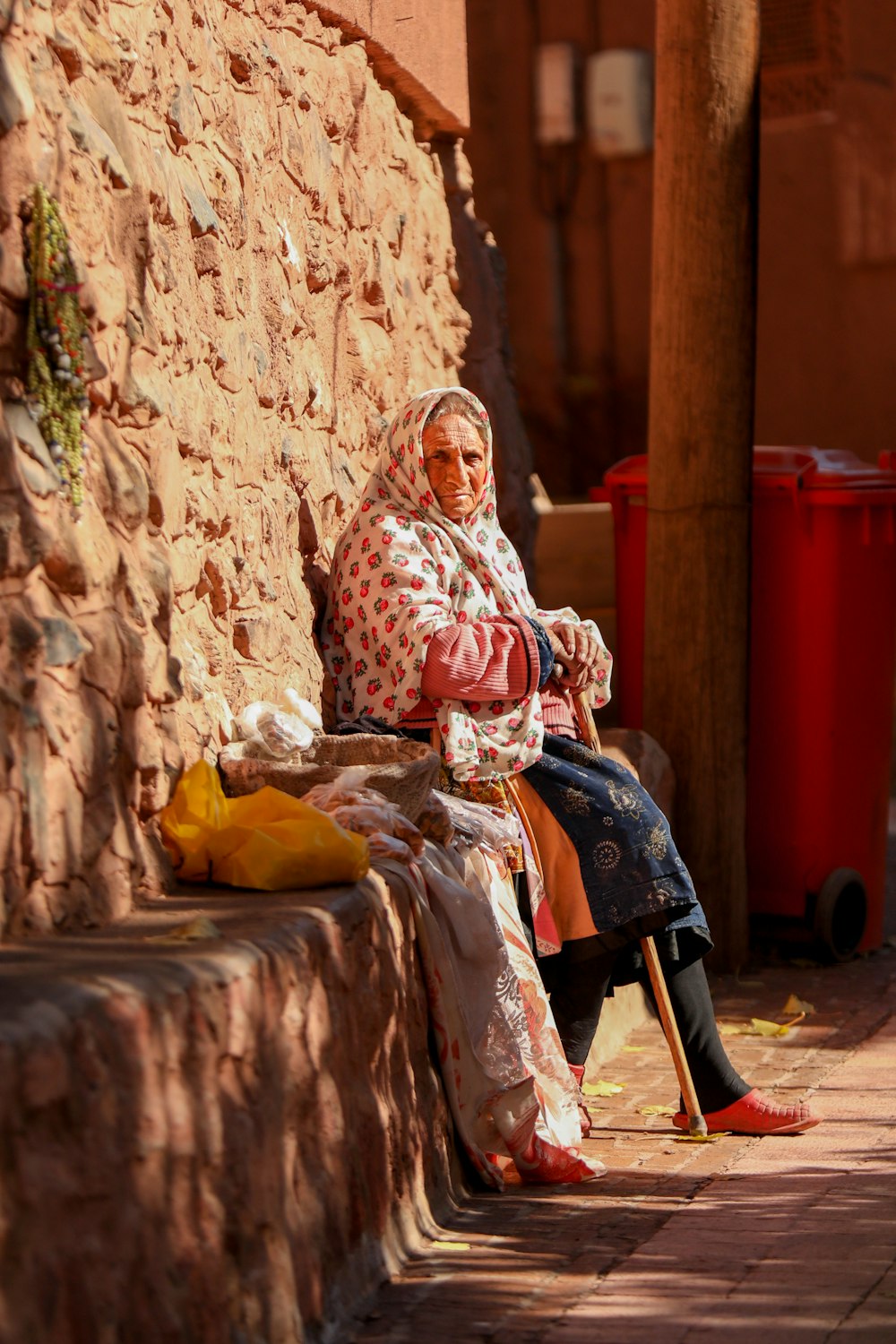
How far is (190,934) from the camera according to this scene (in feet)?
9.76

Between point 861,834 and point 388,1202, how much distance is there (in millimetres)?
3113

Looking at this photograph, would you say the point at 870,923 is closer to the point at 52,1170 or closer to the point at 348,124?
the point at 348,124

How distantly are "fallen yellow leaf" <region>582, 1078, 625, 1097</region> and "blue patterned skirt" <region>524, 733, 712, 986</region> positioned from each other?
0.47m

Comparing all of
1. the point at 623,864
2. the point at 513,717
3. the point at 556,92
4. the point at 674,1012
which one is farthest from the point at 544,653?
the point at 556,92

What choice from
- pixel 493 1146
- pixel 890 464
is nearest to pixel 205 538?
pixel 493 1146

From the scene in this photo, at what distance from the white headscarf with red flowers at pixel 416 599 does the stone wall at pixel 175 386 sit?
126mm

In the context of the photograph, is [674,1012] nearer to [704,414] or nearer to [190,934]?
[190,934]

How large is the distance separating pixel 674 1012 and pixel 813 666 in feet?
6.23

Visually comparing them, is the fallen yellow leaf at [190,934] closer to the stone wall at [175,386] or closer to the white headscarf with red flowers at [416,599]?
the stone wall at [175,386]

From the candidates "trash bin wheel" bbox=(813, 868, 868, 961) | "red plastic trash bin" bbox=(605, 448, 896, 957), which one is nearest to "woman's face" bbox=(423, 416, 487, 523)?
"red plastic trash bin" bbox=(605, 448, 896, 957)

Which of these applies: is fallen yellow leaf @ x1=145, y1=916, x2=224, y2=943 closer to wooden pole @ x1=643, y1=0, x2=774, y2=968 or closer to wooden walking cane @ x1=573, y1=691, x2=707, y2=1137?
wooden walking cane @ x1=573, y1=691, x2=707, y2=1137

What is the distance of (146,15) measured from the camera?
378 centimetres

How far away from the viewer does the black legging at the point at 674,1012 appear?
4355 millimetres

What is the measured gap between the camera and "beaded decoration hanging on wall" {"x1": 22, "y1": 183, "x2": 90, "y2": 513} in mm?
3062
